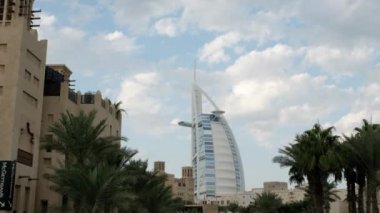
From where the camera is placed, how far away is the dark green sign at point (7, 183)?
37.9 m

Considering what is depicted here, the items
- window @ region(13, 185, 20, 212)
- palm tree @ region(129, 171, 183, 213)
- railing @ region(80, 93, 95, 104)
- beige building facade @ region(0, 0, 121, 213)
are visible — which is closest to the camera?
beige building facade @ region(0, 0, 121, 213)

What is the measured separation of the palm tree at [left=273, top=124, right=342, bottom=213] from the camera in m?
38.6

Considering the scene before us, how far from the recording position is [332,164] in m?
37.1

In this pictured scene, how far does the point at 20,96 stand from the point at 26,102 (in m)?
1.59

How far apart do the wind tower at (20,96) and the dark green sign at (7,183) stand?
10cm

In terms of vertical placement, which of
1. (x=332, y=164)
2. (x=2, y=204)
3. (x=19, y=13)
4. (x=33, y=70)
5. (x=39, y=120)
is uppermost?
(x=19, y=13)

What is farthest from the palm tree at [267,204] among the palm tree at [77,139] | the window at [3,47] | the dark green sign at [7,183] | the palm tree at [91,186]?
the palm tree at [91,186]

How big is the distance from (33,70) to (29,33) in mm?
2883

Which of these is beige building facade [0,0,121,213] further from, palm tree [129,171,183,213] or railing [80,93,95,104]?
palm tree [129,171,183,213]

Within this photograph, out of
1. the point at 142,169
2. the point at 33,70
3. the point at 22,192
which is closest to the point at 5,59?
the point at 33,70

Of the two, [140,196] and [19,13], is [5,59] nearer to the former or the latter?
[19,13]

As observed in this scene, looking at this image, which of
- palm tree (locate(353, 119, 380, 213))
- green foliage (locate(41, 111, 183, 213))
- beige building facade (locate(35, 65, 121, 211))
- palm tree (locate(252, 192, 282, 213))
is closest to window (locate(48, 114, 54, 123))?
beige building facade (locate(35, 65, 121, 211))

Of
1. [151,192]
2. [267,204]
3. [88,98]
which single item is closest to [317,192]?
[151,192]

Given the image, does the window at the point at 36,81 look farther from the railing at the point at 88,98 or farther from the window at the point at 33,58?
the railing at the point at 88,98
